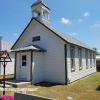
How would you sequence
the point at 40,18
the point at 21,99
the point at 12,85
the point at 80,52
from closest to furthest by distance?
the point at 21,99 → the point at 12,85 → the point at 40,18 → the point at 80,52

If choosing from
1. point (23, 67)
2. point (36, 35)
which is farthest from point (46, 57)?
point (36, 35)

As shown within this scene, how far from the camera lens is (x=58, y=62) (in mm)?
10773

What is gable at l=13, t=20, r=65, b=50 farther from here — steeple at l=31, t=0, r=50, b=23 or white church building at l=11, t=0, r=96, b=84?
steeple at l=31, t=0, r=50, b=23

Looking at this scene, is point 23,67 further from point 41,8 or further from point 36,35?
point 41,8

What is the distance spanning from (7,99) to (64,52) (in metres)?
6.76

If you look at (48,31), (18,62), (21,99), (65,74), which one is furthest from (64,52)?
(21,99)

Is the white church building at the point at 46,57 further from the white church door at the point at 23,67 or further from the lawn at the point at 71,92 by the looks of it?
the lawn at the point at 71,92

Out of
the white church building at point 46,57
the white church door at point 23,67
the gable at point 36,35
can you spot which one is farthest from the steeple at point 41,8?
the white church door at point 23,67

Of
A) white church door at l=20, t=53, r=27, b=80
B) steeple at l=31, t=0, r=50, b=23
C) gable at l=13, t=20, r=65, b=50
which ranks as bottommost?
white church door at l=20, t=53, r=27, b=80

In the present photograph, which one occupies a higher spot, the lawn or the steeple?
the steeple

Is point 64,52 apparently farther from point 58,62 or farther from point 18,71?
point 18,71

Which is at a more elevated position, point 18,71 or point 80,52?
point 80,52

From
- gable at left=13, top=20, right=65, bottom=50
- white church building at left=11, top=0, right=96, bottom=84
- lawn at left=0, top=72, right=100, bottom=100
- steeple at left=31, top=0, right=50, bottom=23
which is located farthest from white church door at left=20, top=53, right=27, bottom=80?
steeple at left=31, top=0, right=50, bottom=23

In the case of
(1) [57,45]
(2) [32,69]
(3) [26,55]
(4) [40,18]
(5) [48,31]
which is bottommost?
(2) [32,69]
